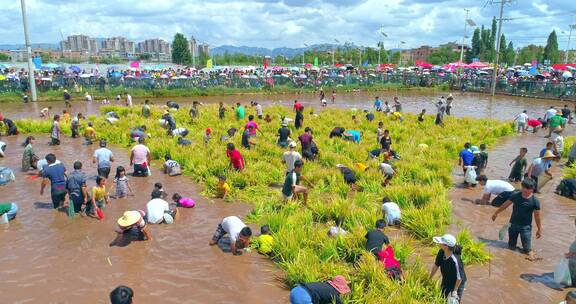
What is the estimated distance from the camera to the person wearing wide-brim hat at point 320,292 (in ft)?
19.3

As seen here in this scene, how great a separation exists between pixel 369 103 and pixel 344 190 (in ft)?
86.2

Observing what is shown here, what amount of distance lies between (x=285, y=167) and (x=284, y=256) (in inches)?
240

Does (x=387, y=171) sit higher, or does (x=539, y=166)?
(x=539, y=166)

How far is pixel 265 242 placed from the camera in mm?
8352

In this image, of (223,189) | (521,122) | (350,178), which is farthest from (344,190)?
(521,122)

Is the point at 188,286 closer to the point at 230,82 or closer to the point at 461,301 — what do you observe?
the point at 461,301

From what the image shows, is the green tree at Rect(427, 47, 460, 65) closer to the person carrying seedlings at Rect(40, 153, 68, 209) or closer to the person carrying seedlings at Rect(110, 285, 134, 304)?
the person carrying seedlings at Rect(40, 153, 68, 209)

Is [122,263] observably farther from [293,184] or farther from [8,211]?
[293,184]

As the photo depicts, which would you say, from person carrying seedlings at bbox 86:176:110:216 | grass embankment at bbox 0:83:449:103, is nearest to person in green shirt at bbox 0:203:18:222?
person carrying seedlings at bbox 86:176:110:216

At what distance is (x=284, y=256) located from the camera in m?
7.95

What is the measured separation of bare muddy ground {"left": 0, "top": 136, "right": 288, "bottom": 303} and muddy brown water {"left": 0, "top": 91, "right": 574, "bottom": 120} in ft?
65.2

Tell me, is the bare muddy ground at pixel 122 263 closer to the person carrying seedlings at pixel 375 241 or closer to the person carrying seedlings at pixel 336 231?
the person carrying seedlings at pixel 336 231

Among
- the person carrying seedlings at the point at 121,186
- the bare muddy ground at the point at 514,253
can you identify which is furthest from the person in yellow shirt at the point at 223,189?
the bare muddy ground at the point at 514,253

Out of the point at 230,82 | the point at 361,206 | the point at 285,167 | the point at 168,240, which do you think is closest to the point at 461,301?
the point at 361,206
